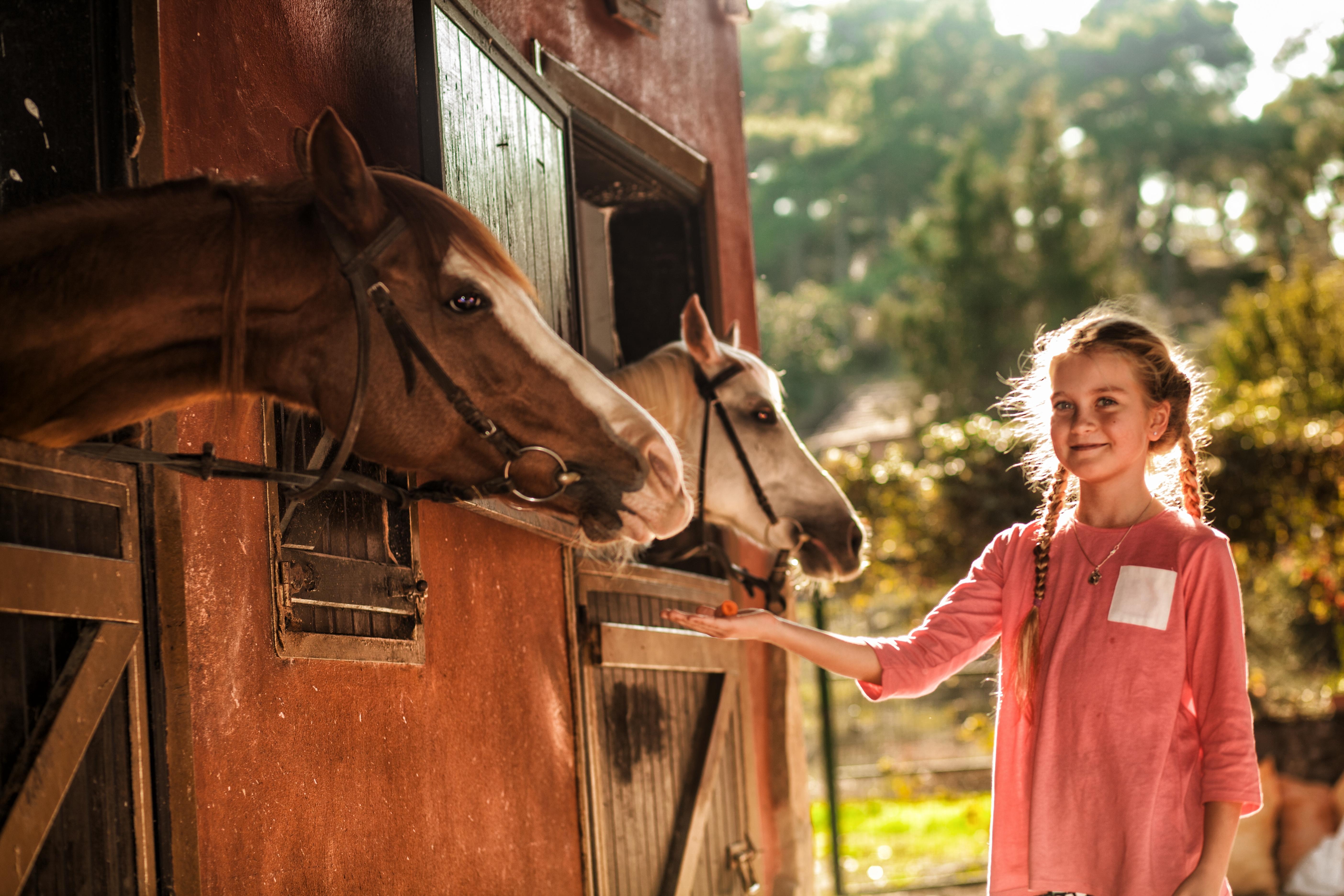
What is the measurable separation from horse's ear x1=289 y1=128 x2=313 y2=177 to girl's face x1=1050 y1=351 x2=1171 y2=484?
1412 millimetres

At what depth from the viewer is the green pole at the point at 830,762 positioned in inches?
289

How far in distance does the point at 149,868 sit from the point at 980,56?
3296 cm

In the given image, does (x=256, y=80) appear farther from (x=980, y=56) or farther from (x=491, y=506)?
(x=980, y=56)

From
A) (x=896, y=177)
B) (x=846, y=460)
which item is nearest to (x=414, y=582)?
(x=846, y=460)

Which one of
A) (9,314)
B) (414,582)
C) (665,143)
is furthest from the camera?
(665,143)

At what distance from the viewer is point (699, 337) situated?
4.05 metres

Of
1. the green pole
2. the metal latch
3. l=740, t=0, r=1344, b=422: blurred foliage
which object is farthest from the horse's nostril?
l=740, t=0, r=1344, b=422: blurred foliage

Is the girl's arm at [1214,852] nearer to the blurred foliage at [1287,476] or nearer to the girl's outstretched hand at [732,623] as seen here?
the girl's outstretched hand at [732,623]

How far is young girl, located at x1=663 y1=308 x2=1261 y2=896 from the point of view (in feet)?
6.42

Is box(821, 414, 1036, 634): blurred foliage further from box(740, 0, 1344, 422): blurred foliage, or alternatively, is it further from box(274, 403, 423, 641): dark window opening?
box(740, 0, 1344, 422): blurred foliage

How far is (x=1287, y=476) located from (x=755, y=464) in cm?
509

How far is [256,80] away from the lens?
2391mm

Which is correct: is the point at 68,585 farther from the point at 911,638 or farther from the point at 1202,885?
the point at 1202,885

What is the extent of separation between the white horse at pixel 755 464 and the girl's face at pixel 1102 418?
1.88 meters
